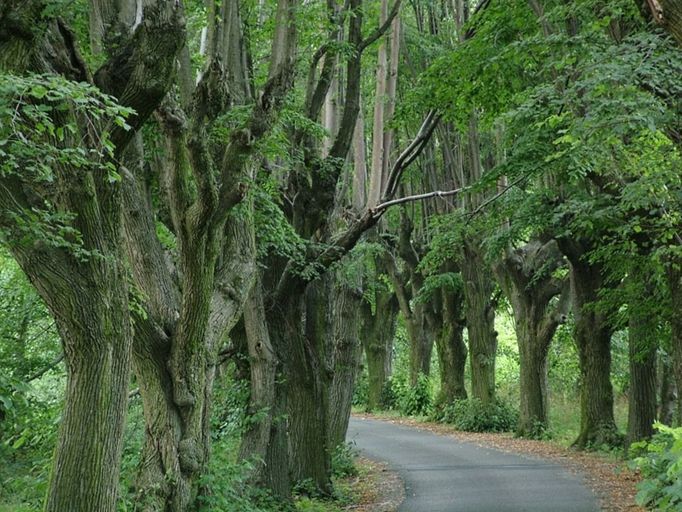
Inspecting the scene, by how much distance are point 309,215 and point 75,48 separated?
Result: 24.2 ft

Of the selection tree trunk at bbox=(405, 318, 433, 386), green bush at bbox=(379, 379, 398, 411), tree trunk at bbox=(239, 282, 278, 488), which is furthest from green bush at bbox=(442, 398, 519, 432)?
tree trunk at bbox=(239, 282, 278, 488)

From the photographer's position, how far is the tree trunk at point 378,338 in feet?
112

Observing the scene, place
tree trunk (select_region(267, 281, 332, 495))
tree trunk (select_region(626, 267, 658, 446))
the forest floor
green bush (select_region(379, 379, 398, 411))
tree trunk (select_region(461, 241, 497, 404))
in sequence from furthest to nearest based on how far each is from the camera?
green bush (select_region(379, 379, 398, 411))
tree trunk (select_region(461, 241, 497, 404))
tree trunk (select_region(626, 267, 658, 446))
tree trunk (select_region(267, 281, 332, 495))
the forest floor

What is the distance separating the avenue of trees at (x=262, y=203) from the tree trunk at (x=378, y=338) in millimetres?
11681

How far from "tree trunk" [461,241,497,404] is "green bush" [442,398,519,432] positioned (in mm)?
283

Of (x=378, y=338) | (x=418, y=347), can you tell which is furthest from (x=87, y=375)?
(x=378, y=338)

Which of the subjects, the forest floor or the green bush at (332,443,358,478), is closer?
the forest floor

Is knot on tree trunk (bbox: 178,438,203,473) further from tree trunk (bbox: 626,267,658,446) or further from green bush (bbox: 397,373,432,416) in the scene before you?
green bush (bbox: 397,373,432,416)

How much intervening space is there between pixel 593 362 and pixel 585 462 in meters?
2.73

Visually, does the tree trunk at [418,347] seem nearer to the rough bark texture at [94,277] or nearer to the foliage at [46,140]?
the rough bark texture at [94,277]

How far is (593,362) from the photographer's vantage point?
19.9m

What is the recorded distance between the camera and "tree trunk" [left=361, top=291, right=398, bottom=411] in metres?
34.2

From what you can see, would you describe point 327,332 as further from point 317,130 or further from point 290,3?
point 290,3

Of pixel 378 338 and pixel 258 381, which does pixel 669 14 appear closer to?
pixel 258 381
